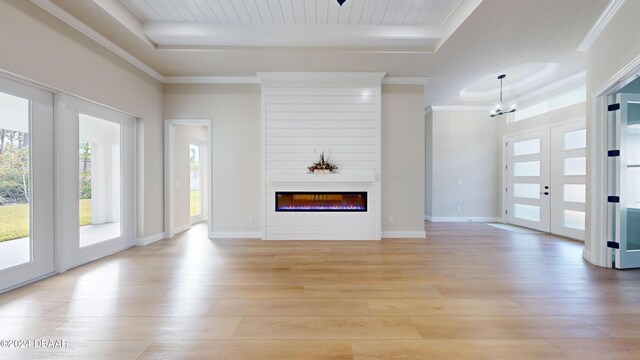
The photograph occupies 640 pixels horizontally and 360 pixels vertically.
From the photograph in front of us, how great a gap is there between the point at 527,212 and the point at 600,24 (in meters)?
4.03

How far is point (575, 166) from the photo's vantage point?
4895 millimetres

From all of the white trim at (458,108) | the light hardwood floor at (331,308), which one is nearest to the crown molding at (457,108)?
the white trim at (458,108)

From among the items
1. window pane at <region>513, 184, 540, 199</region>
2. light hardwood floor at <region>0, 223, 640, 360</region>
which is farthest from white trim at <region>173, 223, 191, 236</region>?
window pane at <region>513, 184, 540, 199</region>

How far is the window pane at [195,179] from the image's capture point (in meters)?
6.51

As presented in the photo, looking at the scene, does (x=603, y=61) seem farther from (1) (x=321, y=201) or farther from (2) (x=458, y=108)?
(1) (x=321, y=201)

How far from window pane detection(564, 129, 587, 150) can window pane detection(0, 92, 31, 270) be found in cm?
797

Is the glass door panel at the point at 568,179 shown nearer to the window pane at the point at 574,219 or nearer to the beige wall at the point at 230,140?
the window pane at the point at 574,219

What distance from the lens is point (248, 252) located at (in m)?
3.91

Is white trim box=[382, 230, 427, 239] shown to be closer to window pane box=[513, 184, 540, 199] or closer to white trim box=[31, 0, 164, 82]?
window pane box=[513, 184, 540, 199]

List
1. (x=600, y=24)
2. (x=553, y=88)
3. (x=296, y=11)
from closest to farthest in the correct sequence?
(x=600, y=24)
(x=296, y=11)
(x=553, y=88)

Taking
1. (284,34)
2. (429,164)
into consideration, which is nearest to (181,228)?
(284,34)

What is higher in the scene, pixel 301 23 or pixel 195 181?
pixel 301 23

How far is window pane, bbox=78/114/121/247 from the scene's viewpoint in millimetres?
3404

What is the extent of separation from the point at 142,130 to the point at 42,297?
2758 mm
